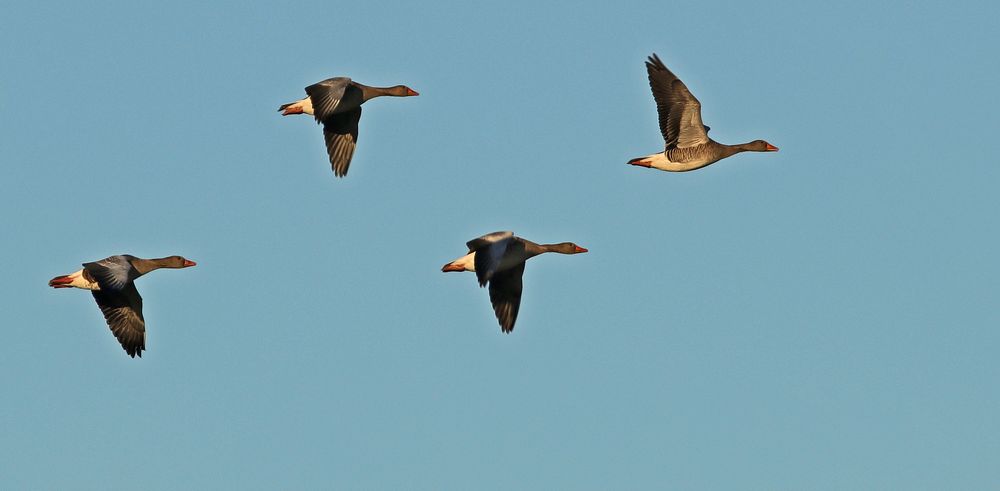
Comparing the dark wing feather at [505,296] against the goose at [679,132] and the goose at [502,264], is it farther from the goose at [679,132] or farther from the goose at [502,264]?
the goose at [679,132]

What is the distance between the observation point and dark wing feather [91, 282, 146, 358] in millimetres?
34469

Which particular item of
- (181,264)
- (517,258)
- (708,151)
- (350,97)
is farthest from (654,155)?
(181,264)

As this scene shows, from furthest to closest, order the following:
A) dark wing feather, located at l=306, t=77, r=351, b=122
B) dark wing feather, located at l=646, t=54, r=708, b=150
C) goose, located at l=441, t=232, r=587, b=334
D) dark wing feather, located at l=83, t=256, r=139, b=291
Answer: dark wing feather, located at l=306, t=77, r=351, b=122
dark wing feather, located at l=646, t=54, r=708, b=150
dark wing feather, located at l=83, t=256, r=139, b=291
goose, located at l=441, t=232, r=587, b=334

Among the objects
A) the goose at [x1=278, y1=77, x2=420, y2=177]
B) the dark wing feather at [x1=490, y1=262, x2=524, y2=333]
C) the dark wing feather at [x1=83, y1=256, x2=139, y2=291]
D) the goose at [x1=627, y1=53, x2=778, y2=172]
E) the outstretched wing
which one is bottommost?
the dark wing feather at [x1=490, y1=262, x2=524, y2=333]

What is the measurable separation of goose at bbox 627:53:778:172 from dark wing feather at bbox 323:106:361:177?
572 cm

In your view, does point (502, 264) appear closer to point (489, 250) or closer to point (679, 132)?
point (489, 250)

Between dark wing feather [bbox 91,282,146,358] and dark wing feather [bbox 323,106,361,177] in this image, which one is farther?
dark wing feather [bbox 323,106,361,177]

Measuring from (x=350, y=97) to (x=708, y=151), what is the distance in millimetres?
6983

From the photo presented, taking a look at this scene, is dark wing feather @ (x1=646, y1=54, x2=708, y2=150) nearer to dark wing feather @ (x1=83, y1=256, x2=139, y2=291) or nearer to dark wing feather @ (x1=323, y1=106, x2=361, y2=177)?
dark wing feather @ (x1=323, y1=106, x2=361, y2=177)

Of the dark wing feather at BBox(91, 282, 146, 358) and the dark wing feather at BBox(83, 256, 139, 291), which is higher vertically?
the dark wing feather at BBox(83, 256, 139, 291)

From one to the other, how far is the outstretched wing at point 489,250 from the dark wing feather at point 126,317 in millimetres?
6668

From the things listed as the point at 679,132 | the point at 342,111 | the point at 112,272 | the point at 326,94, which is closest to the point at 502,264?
the point at 679,132

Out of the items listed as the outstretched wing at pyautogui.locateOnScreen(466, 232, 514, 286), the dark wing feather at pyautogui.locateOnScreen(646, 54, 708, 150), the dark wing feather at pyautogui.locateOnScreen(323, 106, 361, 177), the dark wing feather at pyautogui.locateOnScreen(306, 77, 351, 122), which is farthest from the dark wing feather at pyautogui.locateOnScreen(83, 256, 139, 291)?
the dark wing feather at pyautogui.locateOnScreen(646, 54, 708, 150)

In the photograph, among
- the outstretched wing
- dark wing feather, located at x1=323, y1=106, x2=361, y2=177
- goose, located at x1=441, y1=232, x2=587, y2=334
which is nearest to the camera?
the outstretched wing
